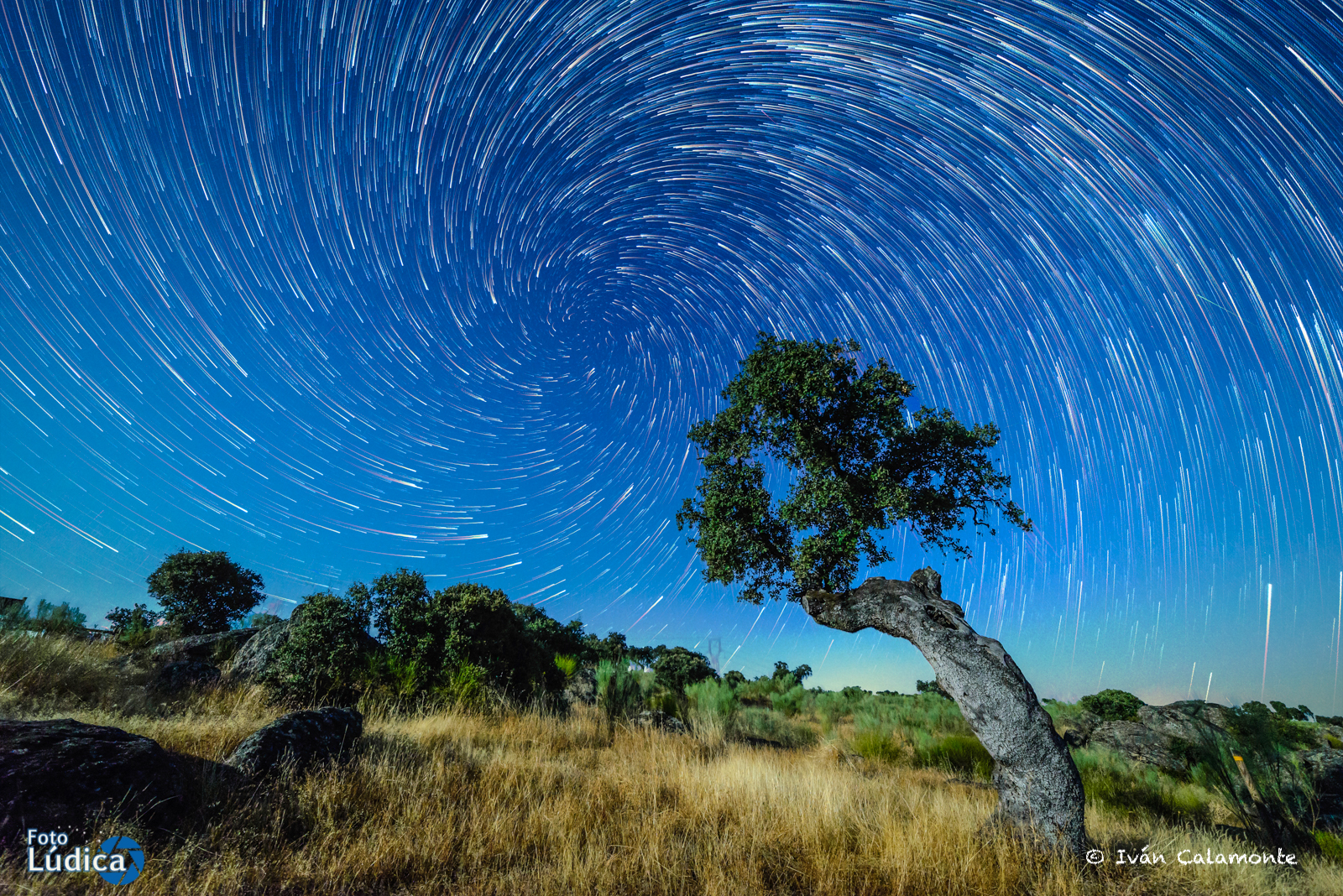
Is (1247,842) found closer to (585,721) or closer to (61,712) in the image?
(585,721)

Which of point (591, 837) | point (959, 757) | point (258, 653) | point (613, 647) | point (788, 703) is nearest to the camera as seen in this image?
point (591, 837)

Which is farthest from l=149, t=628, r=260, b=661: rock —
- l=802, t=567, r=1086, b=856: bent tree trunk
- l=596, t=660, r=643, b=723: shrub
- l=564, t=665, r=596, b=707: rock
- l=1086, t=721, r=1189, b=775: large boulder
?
l=1086, t=721, r=1189, b=775: large boulder

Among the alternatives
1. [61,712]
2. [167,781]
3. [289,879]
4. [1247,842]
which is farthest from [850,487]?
[61,712]

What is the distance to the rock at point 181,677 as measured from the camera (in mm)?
10453

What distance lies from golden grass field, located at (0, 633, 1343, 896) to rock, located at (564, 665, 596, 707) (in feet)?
31.1

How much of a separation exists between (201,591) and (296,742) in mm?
44533

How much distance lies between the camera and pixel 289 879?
12.9 ft

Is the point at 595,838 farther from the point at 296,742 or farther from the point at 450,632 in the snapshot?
the point at 450,632

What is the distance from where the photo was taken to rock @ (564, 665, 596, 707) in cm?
1744

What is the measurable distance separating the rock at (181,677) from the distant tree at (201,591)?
32955 mm

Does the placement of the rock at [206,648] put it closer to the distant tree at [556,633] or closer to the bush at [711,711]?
the distant tree at [556,633]

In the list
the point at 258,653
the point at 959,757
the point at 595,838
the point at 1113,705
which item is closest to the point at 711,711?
the point at 959,757

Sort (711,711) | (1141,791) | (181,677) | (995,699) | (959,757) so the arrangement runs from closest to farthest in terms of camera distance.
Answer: (995,699)
(1141,791)
(181,677)
(959,757)
(711,711)

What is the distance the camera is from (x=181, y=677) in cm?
1101
